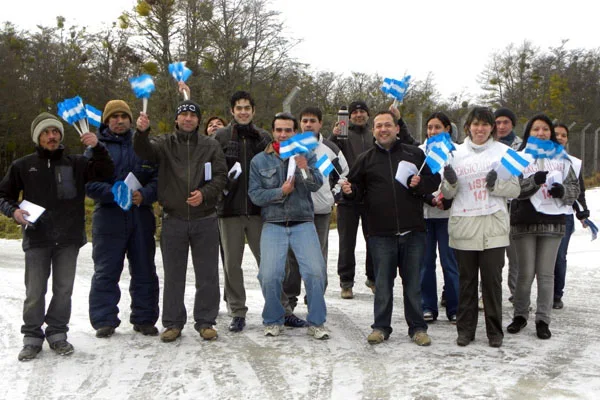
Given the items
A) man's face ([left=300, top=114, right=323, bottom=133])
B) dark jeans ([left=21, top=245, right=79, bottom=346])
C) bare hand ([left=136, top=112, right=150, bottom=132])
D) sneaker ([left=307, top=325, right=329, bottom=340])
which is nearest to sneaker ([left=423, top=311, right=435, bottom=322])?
sneaker ([left=307, top=325, right=329, bottom=340])

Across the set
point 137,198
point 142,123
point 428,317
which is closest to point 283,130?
point 142,123

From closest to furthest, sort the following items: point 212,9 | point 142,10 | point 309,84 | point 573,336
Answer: point 573,336 → point 142,10 → point 212,9 → point 309,84

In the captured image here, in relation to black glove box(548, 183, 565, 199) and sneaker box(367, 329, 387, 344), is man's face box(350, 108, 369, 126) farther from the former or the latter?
sneaker box(367, 329, 387, 344)

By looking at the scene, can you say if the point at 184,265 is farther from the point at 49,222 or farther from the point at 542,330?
the point at 542,330

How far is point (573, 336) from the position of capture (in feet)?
17.5

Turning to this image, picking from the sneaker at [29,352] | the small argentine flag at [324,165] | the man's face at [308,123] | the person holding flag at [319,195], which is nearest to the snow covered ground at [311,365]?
the sneaker at [29,352]

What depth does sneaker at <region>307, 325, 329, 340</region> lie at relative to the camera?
517 cm

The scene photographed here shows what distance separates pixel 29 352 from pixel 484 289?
362 centimetres

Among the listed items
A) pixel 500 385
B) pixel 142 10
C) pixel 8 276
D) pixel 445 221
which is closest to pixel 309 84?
pixel 142 10

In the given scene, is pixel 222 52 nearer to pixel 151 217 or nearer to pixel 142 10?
pixel 142 10

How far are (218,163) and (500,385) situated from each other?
2.81 m

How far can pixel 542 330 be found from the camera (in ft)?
17.2

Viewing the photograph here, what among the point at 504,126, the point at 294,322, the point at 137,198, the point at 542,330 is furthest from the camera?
the point at 504,126

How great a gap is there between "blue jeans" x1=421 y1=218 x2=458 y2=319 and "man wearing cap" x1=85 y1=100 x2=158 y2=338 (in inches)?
99.7
